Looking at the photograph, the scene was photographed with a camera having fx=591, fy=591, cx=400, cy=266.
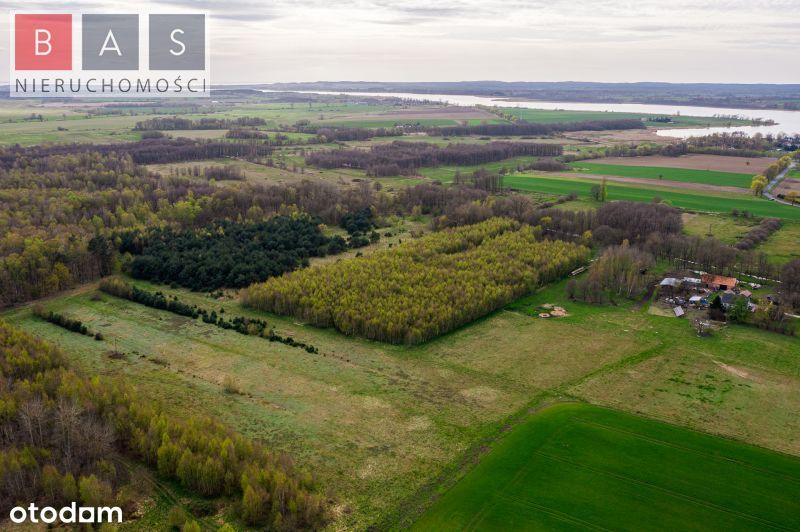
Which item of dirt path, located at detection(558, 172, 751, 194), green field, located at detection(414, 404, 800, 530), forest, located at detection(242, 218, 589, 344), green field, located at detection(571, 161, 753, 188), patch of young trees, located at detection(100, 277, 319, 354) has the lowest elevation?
green field, located at detection(414, 404, 800, 530)

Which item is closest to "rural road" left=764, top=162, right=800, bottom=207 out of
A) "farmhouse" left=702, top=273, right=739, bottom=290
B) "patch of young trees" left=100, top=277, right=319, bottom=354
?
"farmhouse" left=702, top=273, right=739, bottom=290

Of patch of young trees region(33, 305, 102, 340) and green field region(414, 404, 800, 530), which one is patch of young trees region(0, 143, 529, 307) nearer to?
patch of young trees region(33, 305, 102, 340)

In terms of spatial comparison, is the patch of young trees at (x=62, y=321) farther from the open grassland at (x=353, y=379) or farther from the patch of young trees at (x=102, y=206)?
the patch of young trees at (x=102, y=206)

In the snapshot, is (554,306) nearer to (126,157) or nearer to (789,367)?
(789,367)

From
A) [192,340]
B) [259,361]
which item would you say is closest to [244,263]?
[192,340]

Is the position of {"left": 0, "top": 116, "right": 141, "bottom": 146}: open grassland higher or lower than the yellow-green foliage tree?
higher

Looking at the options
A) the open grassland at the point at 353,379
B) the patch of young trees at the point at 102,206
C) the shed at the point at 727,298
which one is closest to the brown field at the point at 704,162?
the patch of young trees at the point at 102,206
